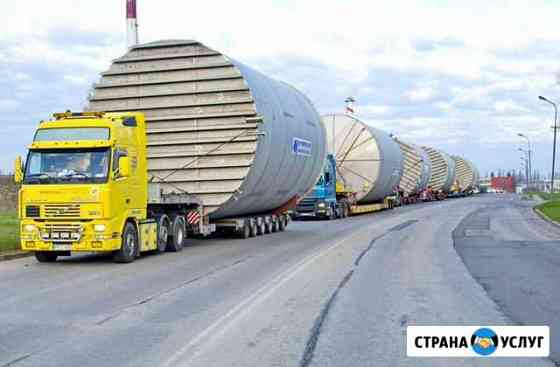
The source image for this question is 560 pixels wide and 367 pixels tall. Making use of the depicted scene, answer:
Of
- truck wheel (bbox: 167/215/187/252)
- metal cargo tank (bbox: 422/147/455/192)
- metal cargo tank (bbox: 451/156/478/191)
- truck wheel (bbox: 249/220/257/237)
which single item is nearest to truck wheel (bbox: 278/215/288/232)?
truck wheel (bbox: 249/220/257/237)

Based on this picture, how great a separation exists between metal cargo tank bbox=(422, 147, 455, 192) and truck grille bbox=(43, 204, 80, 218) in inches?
2171

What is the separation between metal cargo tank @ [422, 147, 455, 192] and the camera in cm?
7027

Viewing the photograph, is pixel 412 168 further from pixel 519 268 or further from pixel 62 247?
pixel 62 247

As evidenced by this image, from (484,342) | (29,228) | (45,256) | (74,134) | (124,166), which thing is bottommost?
(484,342)

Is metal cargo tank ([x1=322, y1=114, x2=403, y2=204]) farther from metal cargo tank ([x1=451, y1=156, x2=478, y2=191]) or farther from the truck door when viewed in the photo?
metal cargo tank ([x1=451, y1=156, x2=478, y2=191])

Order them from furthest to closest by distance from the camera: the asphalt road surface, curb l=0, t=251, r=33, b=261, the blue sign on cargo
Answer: the blue sign on cargo, curb l=0, t=251, r=33, b=261, the asphalt road surface

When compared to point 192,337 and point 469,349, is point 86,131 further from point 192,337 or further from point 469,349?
point 469,349

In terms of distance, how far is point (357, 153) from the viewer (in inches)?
1651

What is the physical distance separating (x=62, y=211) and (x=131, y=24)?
26982 millimetres

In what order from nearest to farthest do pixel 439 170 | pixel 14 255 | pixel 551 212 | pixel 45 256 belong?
pixel 45 256, pixel 14 255, pixel 551 212, pixel 439 170

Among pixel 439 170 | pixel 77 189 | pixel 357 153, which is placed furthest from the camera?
pixel 439 170

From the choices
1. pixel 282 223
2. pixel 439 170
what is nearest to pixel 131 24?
pixel 282 223

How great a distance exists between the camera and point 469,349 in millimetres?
7605

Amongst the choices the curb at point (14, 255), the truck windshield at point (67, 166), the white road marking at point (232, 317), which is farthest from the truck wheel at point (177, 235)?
the white road marking at point (232, 317)
